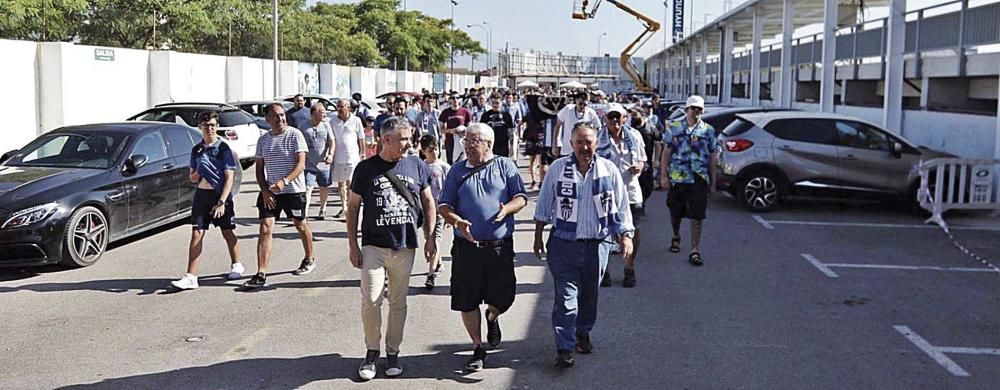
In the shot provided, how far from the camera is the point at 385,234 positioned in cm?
548

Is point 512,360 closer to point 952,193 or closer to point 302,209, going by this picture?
point 302,209

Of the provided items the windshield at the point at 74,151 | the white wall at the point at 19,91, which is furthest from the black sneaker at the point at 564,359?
the white wall at the point at 19,91

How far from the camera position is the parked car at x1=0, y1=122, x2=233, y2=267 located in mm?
8336

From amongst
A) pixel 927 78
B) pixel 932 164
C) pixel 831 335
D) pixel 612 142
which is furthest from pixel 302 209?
pixel 927 78

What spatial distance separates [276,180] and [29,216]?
7.58ft

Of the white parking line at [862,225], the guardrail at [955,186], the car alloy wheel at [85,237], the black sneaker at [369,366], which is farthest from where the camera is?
Answer: the guardrail at [955,186]

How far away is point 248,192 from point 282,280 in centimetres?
720

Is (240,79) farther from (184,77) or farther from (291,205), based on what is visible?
(291,205)

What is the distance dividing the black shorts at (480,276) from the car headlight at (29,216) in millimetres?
4792

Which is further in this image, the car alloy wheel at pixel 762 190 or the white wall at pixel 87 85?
the white wall at pixel 87 85

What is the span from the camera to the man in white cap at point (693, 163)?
909 centimetres

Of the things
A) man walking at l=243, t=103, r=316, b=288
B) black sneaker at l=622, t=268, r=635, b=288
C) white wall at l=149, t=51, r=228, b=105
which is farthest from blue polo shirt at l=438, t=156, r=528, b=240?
white wall at l=149, t=51, r=228, b=105

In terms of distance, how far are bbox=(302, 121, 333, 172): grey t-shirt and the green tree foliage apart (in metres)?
14.7

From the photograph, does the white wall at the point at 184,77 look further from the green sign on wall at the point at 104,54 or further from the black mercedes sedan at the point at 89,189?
the black mercedes sedan at the point at 89,189
